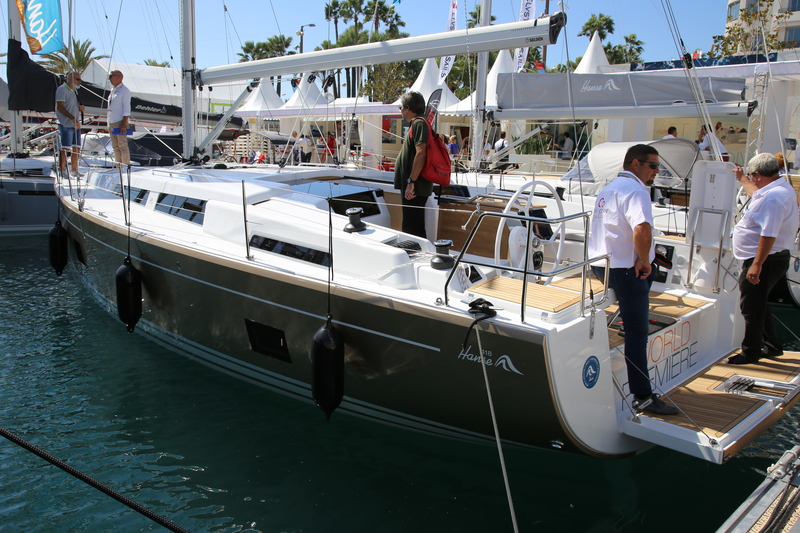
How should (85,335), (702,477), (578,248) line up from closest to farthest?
(702,477) → (578,248) → (85,335)

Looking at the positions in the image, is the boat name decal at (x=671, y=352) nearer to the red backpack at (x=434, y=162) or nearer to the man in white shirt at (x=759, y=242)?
the man in white shirt at (x=759, y=242)

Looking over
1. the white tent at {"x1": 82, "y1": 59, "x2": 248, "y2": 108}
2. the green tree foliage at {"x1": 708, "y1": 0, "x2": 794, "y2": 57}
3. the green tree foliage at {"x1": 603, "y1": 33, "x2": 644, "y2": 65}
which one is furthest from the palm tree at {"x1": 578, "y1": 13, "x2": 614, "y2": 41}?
the white tent at {"x1": 82, "y1": 59, "x2": 248, "y2": 108}

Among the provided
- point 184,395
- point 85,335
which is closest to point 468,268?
point 184,395

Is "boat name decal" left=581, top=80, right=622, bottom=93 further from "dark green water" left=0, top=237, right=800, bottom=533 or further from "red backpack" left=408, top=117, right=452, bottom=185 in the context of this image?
"dark green water" left=0, top=237, right=800, bottom=533

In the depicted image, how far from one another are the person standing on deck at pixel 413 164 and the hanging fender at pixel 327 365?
1.33 metres

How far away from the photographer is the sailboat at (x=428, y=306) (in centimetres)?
312

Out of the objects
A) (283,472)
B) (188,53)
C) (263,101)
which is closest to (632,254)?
(283,472)

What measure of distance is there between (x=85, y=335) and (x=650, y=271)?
5.40 meters

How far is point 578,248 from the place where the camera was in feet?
16.6

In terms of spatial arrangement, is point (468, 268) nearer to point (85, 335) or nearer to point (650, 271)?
point (650, 271)

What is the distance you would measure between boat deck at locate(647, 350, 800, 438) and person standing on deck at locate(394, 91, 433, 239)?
2223mm

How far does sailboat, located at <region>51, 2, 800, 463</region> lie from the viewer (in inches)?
123

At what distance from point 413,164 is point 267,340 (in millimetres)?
1699

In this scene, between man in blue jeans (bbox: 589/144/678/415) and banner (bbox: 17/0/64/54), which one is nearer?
man in blue jeans (bbox: 589/144/678/415)
